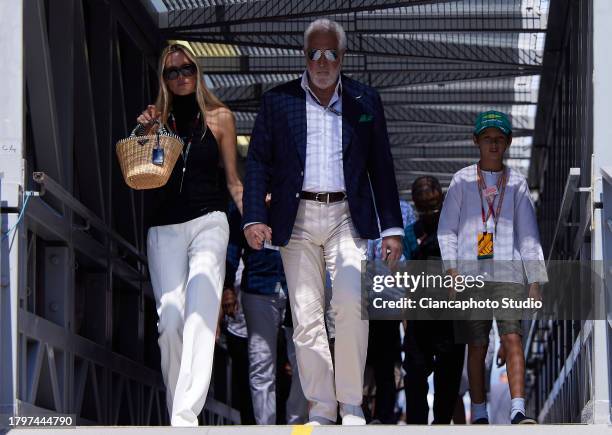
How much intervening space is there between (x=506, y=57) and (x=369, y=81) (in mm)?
2031

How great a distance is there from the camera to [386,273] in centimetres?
932

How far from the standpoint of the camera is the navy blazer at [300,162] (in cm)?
829

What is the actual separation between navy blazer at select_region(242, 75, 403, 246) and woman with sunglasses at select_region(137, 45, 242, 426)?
0.34 meters

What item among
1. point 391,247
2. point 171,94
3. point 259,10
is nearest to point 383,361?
point 391,247

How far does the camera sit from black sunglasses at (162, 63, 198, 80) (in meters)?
8.82

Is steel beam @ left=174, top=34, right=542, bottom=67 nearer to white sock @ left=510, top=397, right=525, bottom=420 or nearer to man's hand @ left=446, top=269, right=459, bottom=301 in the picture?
man's hand @ left=446, top=269, right=459, bottom=301

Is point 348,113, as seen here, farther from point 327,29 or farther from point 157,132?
point 157,132

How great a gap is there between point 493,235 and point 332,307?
129 cm

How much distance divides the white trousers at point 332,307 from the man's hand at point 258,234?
9.1 inches

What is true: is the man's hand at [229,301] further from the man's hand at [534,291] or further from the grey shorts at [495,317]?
the man's hand at [534,291]

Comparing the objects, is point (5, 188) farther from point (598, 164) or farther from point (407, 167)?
point (407, 167)

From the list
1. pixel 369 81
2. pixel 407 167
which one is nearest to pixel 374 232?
pixel 369 81

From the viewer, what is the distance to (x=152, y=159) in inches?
332

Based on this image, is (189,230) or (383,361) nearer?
(189,230)
